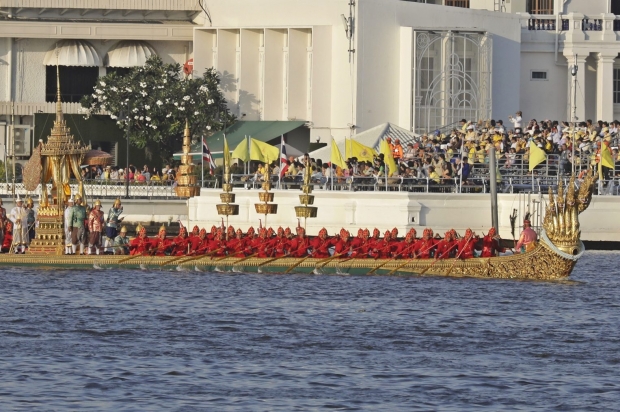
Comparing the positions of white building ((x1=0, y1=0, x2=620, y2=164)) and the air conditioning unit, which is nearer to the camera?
white building ((x1=0, y1=0, x2=620, y2=164))

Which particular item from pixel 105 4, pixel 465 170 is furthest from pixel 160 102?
pixel 465 170

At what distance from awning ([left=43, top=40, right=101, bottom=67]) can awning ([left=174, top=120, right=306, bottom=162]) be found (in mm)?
6576

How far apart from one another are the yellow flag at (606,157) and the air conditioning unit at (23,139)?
1117 inches

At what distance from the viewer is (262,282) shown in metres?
41.0

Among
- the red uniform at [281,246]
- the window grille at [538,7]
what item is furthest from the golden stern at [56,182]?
the window grille at [538,7]

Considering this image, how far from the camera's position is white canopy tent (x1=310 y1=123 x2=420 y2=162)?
2387 inches

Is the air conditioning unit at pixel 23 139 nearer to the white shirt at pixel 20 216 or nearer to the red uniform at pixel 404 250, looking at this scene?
the white shirt at pixel 20 216

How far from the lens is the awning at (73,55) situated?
7131 cm

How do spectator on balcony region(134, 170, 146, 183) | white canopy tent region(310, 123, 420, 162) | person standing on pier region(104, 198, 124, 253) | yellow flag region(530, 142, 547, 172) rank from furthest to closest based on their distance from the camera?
spectator on balcony region(134, 170, 146, 183)
white canopy tent region(310, 123, 420, 162)
yellow flag region(530, 142, 547, 172)
person standing on pier region(104, 198, 124, 253)

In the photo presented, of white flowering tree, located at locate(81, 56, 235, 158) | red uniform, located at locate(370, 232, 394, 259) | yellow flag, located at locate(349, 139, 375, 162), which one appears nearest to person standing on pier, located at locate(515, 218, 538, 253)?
red uniform, located at locate(370, 232, 394, 259)

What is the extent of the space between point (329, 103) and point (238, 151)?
11.8 meters

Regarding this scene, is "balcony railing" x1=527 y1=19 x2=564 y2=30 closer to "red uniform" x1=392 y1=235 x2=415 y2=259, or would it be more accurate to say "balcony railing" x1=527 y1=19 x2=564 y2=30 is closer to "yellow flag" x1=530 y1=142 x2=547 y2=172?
"yellow flag" x1=530 y1=142 x2=547 y2=172

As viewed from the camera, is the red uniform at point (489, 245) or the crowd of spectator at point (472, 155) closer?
the red uniform at point (489, 245)

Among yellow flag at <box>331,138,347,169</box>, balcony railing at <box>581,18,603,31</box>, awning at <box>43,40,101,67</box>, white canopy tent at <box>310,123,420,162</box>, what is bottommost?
yellow flag at <box>331,138,347,169</box>
